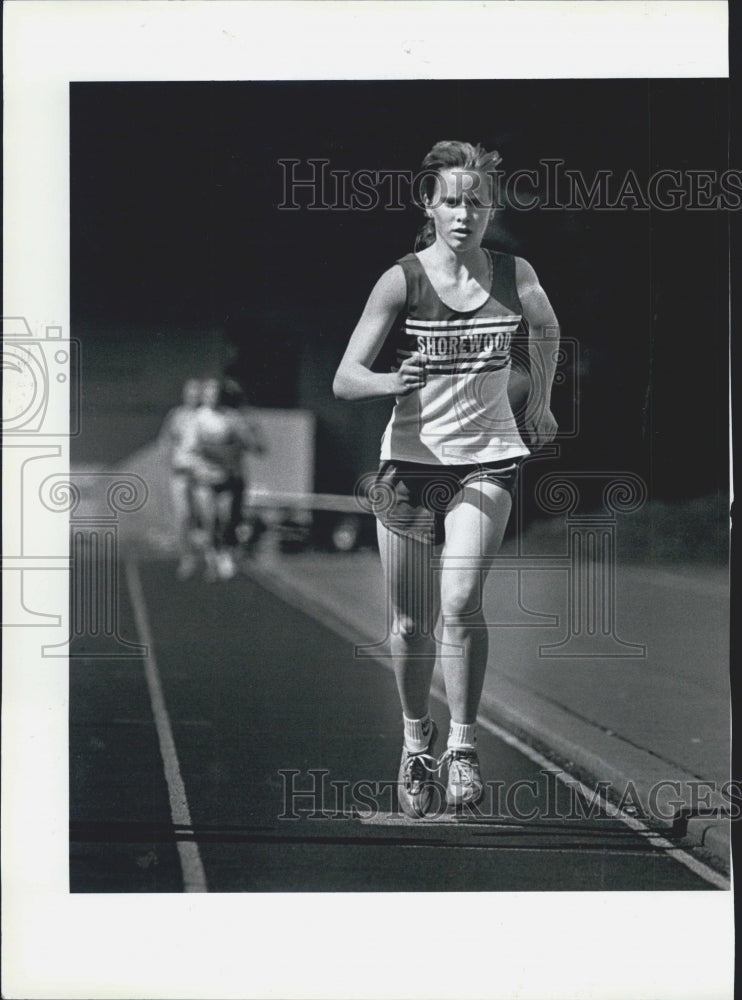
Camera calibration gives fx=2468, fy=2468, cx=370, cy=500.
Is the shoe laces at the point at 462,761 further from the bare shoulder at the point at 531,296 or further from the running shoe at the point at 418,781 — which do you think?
the bare shoulder at the point at 531,296

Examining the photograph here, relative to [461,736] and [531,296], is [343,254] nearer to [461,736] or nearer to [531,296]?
[531,296]

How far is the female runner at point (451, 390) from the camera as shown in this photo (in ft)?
29.5

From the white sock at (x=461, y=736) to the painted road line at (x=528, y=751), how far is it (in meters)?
0.07

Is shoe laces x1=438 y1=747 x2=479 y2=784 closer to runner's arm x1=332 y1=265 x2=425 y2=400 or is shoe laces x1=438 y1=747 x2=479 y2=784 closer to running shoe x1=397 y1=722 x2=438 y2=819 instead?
running shoe x1=397 y1=722 x2=438 y2=819

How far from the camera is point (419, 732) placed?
9141mm

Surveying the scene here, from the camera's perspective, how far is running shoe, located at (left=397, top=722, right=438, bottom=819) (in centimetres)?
909

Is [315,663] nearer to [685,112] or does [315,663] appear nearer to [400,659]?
[400,659]

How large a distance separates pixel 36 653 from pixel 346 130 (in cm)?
218

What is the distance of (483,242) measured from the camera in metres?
9.01

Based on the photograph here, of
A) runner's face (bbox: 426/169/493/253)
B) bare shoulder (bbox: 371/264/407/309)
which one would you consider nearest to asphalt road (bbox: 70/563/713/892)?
bare shoulder (bbox: 371/264/407/309)

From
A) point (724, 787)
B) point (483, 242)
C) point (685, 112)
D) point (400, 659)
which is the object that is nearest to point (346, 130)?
point (483, 242)

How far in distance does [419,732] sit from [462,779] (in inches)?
9.4

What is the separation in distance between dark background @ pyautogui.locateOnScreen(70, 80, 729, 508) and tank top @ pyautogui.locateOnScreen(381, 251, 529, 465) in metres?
0.12

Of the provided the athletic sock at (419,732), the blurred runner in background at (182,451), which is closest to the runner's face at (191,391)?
the blurred runner in background at (182,451)
